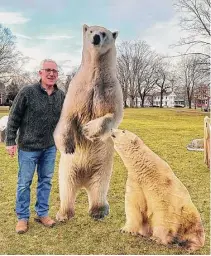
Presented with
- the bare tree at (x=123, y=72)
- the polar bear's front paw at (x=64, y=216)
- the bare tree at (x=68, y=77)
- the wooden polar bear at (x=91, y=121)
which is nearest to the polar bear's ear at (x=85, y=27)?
the wooden polar bear at (x=91, y=121)

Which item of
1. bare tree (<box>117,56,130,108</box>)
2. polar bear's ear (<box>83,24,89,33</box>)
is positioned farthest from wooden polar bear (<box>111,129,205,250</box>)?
bare tree (<box>117,56,130,108</box>)

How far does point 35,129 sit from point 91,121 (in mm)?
721

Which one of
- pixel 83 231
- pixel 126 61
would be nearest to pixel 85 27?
pixel 126 61

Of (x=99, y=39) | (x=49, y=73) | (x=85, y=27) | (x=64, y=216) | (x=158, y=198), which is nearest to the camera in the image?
(x=99, y=39)

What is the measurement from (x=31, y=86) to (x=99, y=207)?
1.19m

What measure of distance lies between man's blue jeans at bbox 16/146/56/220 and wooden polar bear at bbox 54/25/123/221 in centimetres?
34

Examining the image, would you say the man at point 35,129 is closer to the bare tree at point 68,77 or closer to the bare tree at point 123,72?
the bare tree at point 68,77

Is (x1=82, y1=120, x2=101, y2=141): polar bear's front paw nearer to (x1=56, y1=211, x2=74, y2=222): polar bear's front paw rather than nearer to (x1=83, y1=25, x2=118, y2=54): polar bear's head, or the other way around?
(x1=83, y1=25, x2=118, y2=54): polar bear's head

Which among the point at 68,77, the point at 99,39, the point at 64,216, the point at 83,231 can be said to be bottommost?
the point at 83,231

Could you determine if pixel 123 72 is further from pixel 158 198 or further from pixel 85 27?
pixel 158 198

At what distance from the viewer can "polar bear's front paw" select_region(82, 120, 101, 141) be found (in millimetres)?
2758

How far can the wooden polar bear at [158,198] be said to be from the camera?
3.02 metres

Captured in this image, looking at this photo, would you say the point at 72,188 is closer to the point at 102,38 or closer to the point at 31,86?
the point at 31,86

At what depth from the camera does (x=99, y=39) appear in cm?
264
